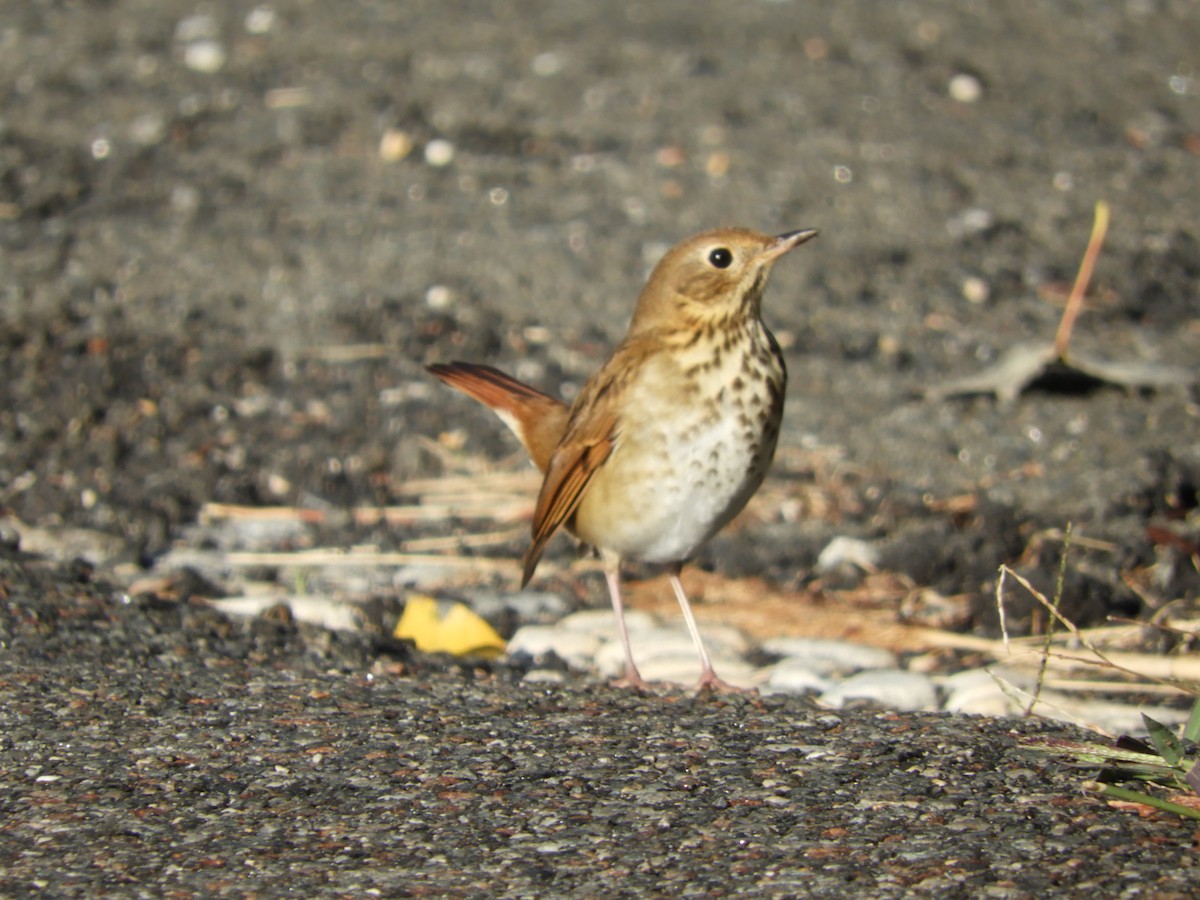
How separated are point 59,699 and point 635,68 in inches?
263

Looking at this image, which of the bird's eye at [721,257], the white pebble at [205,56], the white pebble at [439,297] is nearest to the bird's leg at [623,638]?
the bird's eye at [721,257]

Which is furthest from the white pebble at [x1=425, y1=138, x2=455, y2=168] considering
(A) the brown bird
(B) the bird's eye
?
(B) the bird's eye

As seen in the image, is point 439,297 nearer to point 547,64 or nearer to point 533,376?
point 533,376

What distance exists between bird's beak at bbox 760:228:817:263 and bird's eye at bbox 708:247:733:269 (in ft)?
0.30

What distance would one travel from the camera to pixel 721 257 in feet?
14.5

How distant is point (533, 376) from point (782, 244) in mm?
2360

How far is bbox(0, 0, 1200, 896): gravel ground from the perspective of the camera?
9.86 feet

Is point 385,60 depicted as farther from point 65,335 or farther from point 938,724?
point 938,724

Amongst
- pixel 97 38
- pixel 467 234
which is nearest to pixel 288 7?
pixel 97 38

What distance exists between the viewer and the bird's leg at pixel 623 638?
13.9ft

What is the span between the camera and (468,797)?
10.3 ft

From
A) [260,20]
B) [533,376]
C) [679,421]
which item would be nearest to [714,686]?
[679,421]

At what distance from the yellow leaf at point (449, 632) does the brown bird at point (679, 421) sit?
236mm

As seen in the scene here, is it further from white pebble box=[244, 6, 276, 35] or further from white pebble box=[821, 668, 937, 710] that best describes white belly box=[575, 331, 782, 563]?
white pebble box=[244, 6, 276, 35]
